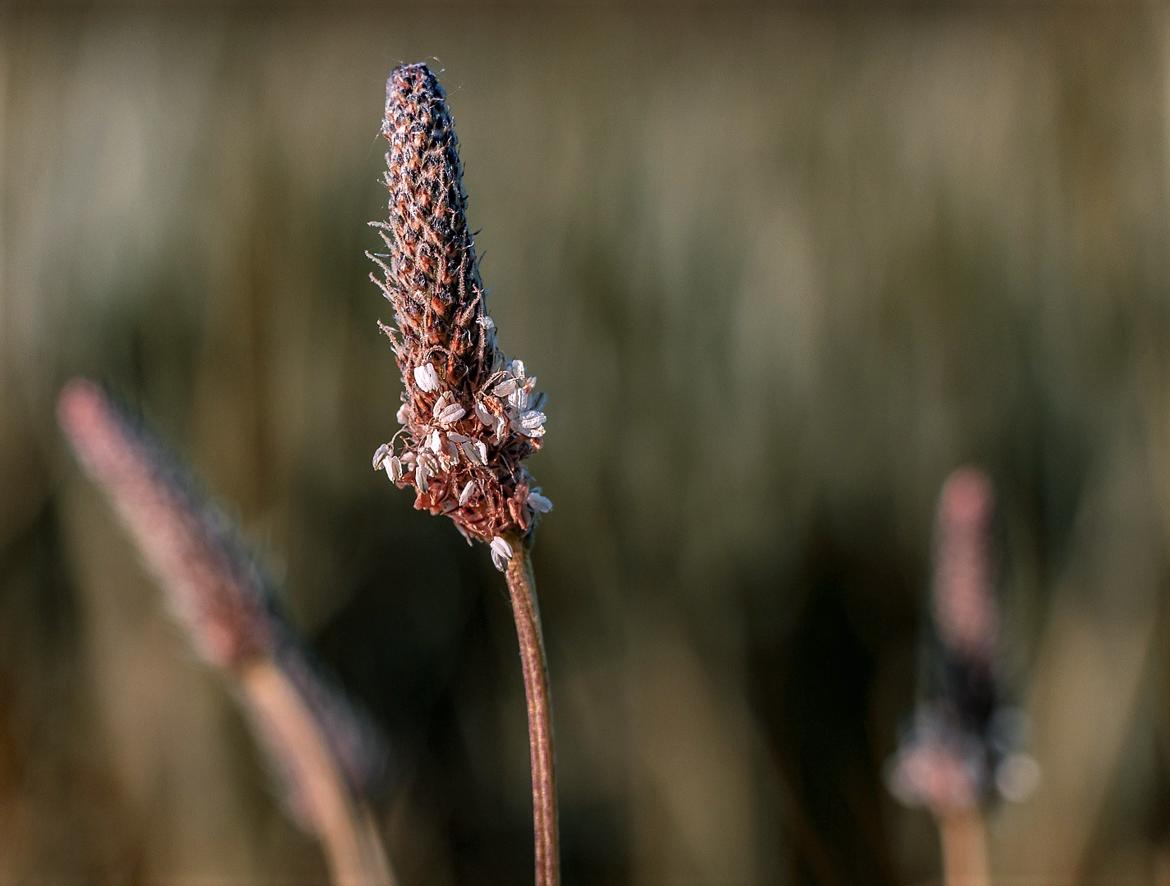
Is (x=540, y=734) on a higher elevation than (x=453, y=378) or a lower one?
lower

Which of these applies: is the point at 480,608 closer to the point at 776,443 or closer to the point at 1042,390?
the point at 776,443

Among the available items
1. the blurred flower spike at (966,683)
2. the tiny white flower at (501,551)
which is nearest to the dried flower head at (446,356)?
the tiny white flower at (501,551)

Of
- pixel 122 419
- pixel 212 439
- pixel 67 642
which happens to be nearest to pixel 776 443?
pixel 212 439

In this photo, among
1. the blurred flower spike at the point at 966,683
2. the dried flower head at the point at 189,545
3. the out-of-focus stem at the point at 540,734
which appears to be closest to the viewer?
the out-of-focus stem at the point at 540,734

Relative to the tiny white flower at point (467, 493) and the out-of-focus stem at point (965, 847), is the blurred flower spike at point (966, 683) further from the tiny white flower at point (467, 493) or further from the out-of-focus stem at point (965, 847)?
the tiny white flower at point (467, 493)

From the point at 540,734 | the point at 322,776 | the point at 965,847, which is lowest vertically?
the point at 965,847

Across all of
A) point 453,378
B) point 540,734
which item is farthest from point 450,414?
point 540,734

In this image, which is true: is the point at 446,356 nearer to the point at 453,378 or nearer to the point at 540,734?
the point at 453,378
